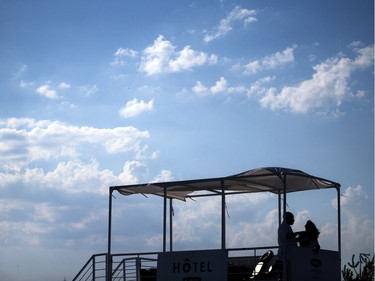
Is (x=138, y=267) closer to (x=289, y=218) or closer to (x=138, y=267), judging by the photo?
(x=138, y=267)

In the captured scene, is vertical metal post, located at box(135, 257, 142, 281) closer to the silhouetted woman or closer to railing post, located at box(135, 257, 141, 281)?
railing post, located at box(135, 257, 141, 281)

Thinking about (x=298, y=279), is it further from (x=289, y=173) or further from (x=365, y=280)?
(x=365, y=280)

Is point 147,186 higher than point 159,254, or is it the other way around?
point 147,186

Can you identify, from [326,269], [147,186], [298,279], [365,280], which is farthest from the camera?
[365,280]

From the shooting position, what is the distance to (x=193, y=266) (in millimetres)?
19938

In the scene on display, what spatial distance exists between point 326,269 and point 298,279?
1.71m

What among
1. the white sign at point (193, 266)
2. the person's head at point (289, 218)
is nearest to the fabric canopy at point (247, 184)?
the person's head at point (289, 218)

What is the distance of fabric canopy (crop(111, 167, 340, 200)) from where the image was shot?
20.2 meters

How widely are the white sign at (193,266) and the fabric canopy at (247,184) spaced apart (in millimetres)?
1797

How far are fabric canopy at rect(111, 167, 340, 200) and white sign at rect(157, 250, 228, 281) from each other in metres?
1.80

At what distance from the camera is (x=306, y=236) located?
19641mm

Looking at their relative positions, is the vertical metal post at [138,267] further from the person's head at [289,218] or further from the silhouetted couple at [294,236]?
the person's head at [289,218]

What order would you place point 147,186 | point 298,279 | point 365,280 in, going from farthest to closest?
point 365,280, point 147,186, point 298,279

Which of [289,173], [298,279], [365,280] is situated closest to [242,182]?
[289,173]
